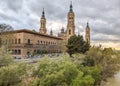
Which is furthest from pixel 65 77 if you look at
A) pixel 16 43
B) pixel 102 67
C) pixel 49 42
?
pixel 49 42

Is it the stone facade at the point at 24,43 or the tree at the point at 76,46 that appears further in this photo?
the stone facade at the point at 24,43

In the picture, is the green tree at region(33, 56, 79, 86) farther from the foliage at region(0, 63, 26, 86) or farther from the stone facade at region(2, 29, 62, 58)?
the stone facade at region(2, 29, 62, 58)

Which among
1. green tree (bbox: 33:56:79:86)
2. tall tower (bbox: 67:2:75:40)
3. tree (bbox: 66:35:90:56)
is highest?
tall tower (bbox: 67:2:75:40)

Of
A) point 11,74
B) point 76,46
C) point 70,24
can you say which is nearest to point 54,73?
point 11,74

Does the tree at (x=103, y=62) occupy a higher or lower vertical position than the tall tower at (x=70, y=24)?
lower

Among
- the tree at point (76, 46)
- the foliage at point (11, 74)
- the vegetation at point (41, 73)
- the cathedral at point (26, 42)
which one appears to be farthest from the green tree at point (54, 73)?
the cathedral at point (26, 42)

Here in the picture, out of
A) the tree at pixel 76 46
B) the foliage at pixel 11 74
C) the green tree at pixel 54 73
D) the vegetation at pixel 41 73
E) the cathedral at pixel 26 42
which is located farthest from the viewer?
the cathedral at pixel 26 42

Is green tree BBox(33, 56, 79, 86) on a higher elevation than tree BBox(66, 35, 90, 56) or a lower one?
lower

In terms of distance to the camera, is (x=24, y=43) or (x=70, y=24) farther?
(x=70, y=24)

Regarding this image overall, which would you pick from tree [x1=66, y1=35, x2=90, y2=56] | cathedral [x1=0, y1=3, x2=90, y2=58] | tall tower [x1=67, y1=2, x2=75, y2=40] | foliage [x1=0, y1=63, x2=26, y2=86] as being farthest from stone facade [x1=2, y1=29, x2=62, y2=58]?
foliage [x1=0, y1=63, x2=26, y2=86]

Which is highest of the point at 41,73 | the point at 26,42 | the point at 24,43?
the point at 26,42

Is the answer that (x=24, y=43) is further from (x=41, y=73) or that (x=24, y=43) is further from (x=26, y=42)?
(x=41, y=73)

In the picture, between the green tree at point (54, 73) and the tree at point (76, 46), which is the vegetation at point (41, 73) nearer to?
the green tree at point (54, 73)

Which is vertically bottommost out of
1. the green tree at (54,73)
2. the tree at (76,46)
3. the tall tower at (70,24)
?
the green tree at (54,73)
